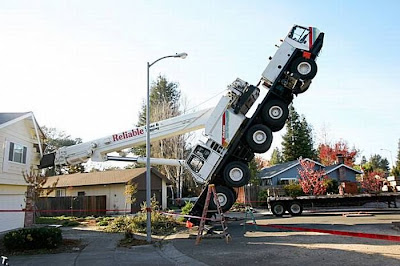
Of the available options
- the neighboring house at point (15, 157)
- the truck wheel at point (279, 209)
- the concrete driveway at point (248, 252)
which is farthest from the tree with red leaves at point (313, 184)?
the neighboring house at point (15, 157)

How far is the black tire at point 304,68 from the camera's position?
1363 centimetres

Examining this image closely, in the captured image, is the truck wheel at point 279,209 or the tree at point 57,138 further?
the tree at point 57,138

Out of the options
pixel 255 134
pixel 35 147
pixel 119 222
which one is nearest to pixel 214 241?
pixel 255 134

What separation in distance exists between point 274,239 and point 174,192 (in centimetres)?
2865

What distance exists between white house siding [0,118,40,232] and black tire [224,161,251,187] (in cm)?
1026

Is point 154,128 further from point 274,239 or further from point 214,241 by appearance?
point 274,239

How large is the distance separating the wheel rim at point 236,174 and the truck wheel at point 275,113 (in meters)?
2.32

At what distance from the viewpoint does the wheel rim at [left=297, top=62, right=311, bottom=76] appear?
13672 mm

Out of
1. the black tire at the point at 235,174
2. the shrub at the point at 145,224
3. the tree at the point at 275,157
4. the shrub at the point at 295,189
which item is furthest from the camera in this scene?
the tree at the point at 275,157

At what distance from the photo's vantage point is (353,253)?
9156 mm

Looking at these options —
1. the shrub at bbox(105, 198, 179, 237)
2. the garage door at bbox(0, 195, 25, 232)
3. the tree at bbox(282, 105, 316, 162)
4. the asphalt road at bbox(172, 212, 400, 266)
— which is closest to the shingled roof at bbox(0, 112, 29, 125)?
the garage door at bbox(0, 195, 25, 232)

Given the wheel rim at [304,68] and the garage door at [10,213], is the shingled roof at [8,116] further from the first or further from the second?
the wheel rim at [304,68]

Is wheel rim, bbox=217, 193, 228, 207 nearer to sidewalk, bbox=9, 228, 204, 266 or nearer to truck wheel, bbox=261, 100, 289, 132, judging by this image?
sidewalk, bbox=9, 228, 204, 266

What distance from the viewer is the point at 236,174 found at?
14.3 m
